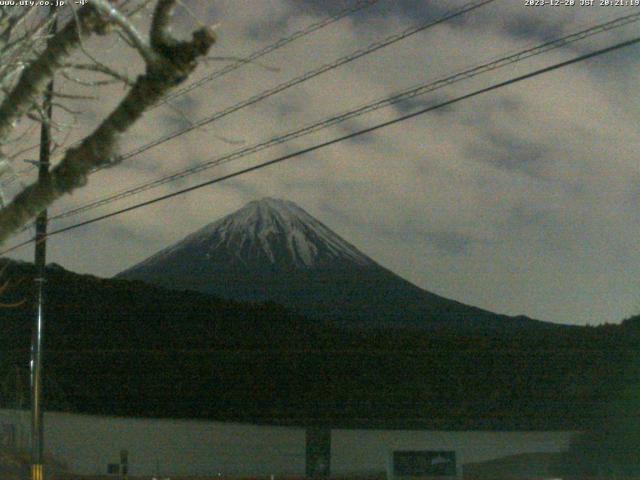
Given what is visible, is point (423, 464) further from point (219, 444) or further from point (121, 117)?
point (121, 117)

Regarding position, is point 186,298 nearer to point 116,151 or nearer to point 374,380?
point 374,380

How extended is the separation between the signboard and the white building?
4.54 m

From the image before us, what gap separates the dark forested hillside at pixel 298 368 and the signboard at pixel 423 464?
6.56 metres

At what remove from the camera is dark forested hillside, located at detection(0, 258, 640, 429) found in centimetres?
3347

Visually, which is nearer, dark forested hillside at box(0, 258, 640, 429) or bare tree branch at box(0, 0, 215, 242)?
bare tree branch at box(0, 0, 215, 242)

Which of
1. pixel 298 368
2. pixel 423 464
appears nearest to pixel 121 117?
pixel 423 464

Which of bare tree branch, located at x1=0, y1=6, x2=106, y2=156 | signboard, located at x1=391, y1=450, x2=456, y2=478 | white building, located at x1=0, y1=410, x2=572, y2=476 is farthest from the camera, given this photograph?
white building, located at x1=0, y1=410, x2=572, y2=476

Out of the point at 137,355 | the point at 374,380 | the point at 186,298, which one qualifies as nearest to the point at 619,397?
the point at 374,380

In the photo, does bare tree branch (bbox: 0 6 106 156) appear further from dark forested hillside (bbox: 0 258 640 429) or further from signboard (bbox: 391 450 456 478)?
dark forested hillside (bbox: 0 258 640 429)

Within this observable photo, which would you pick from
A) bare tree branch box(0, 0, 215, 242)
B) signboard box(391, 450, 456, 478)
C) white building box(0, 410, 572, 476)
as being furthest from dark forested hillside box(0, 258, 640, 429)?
bare tree branch box(0, 0, 215, 242)

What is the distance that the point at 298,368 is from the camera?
38.9m

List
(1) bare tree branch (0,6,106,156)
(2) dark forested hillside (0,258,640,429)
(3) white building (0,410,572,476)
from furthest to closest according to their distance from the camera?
(2) dark forested hillside (0,258,640,429)
(3) white building (0,410,572,476)
(1) bare tree branch (0,6,106,156)

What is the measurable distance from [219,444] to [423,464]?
1033 centimetres

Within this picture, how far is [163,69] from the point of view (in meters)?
4.04
